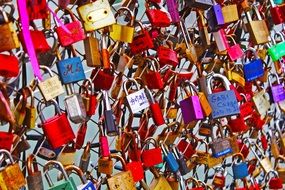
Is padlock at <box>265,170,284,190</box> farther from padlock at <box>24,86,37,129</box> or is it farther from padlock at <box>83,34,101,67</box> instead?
padlock at <box>24,86,37,129</box>

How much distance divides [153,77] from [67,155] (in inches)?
9.8

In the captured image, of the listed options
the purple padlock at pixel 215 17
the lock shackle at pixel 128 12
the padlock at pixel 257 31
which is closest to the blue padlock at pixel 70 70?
the lock shackle at pixel 128 12

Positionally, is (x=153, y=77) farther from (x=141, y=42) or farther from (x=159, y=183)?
(x=159, y=183)

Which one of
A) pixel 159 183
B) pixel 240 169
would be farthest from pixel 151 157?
pixel 240 169

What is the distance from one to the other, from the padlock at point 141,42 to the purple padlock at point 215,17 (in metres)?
0.20

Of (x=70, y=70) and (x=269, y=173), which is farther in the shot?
(x=269, y=173)

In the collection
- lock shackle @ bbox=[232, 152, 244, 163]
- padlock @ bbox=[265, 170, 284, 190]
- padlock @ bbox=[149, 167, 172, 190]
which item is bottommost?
padlock @ bbox=[265, 170, 284, 190]

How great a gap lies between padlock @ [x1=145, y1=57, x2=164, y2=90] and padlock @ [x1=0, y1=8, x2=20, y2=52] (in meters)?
0.38

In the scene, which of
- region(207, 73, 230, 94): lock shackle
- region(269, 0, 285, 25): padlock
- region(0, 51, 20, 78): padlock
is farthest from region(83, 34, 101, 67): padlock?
region(269, 0, 285, 25): padlock

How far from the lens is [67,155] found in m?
1.01

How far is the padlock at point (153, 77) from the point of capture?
1.17m

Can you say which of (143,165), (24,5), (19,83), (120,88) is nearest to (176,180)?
(143,165)

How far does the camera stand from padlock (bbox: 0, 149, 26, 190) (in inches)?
32.6

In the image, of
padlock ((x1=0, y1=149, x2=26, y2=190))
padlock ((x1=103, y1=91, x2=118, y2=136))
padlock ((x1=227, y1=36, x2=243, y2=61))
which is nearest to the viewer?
padlock ((x1=0, y1=149, x2=26, y2=190))
